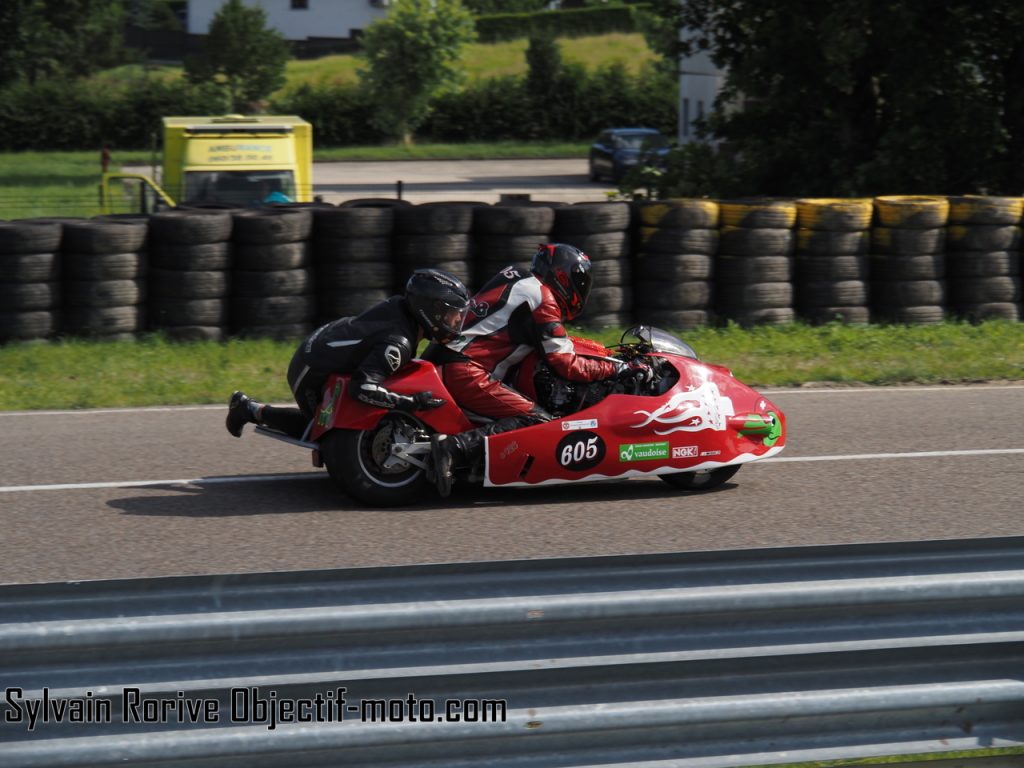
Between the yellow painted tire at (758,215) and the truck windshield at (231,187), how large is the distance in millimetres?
6529

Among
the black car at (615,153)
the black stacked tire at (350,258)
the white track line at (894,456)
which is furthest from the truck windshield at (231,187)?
the black car at (615,153)

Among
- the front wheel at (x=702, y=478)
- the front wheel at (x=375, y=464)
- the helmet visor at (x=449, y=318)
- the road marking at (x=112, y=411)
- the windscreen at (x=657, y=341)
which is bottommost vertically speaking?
the road marking at (x=112, y=411)

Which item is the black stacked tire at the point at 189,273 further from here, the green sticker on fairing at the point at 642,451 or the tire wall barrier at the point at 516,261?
the green sticker on fairing at the point at 642,451

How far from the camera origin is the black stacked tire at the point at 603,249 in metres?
13.0

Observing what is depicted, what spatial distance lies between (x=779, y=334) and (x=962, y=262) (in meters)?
2.20

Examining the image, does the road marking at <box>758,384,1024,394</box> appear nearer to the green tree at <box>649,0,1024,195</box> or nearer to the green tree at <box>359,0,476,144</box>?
the green tree at <box>649,0,1024,195</box>

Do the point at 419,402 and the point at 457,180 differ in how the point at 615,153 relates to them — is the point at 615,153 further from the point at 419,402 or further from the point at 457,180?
the point at 419,402

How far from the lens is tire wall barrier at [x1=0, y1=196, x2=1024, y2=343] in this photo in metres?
12.1

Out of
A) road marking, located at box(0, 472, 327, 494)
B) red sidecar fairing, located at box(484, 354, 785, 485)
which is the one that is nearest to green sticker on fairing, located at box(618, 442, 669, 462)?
red sidecar fairing, located at box(484, 354, 785, 485)

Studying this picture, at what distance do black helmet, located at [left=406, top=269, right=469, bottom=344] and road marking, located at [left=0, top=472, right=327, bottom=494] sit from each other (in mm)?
1526

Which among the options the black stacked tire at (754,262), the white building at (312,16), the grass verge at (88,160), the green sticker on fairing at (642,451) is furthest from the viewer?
the white building at (312,16)

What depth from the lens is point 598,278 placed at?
12977mm

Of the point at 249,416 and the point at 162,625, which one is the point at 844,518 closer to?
the point at 249,416

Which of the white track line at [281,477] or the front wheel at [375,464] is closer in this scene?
the front wheel at [375,464]
